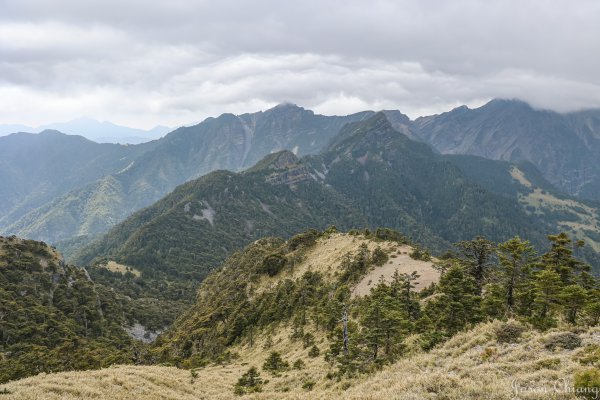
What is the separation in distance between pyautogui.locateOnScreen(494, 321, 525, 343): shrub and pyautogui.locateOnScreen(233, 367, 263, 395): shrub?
81.1 feet

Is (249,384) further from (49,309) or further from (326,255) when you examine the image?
(49,309)

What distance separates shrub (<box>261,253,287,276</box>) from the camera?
116m

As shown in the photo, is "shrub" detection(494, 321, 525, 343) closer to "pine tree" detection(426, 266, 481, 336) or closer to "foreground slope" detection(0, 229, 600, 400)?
"foreground slope" detection(0, 229, 600, 400)

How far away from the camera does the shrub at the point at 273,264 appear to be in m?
116

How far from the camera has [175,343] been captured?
99562 mm

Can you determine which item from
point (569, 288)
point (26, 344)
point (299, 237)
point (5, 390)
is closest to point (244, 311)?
point (299, 237)

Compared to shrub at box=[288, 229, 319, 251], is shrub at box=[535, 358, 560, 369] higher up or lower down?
higher up

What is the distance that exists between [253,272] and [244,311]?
29628 mm

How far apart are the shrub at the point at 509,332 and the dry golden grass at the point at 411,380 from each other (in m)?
0.62

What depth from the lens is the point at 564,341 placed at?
26750mm

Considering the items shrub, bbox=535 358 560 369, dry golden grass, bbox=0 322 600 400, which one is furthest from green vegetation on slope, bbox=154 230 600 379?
shrub, bbox=535 358 560 369

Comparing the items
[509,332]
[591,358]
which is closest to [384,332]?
[509,332]

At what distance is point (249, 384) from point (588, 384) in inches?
1416

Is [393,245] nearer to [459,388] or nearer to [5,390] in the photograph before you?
[459,388]
